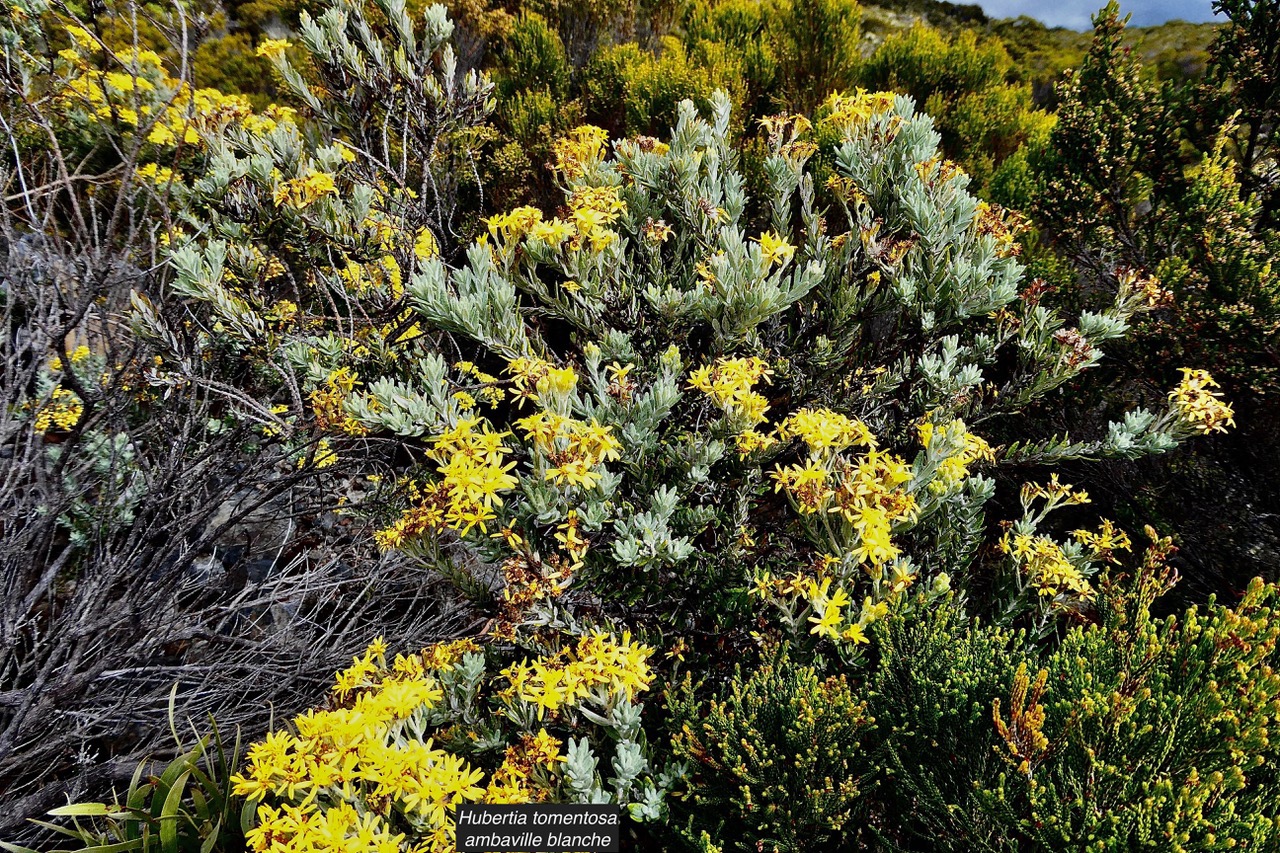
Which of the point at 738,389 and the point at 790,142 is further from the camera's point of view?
the point at 790,142

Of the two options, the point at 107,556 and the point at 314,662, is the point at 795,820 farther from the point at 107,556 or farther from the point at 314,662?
the point at 107,556

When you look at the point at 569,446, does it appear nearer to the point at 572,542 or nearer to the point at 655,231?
the point at 572,542

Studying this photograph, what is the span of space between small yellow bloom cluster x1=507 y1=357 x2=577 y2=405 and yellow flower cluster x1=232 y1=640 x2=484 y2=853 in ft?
2.58

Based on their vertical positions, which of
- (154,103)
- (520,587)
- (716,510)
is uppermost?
(154,103)

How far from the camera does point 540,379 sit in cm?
Result: 172

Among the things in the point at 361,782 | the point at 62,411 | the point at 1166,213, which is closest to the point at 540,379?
the point at 361,782

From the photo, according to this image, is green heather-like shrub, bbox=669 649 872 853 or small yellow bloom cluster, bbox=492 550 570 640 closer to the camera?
green heather-like shrub, bbox=669 649 872 853

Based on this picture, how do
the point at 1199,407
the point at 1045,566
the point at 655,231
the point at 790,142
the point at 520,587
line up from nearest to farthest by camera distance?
the point at 520,587 < the point at 1199,407 < the point at 1045,566 < the point at 655,231 < the point at 790,142

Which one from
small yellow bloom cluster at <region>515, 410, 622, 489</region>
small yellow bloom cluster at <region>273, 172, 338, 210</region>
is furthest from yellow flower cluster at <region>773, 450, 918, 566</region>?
small yellow bloom cluster at <region>273, 172, 338, 210</region>

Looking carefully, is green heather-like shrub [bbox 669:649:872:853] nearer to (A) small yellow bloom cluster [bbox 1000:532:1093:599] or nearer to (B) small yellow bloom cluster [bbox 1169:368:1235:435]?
(A) small yellow bloom cluster [bbox 1000:532:1093:599]

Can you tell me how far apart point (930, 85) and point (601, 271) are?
336cm

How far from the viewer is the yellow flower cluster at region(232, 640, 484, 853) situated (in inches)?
52.9

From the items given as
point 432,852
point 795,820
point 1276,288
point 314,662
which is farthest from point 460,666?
point 1276,288

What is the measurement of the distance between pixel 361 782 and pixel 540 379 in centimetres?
105
